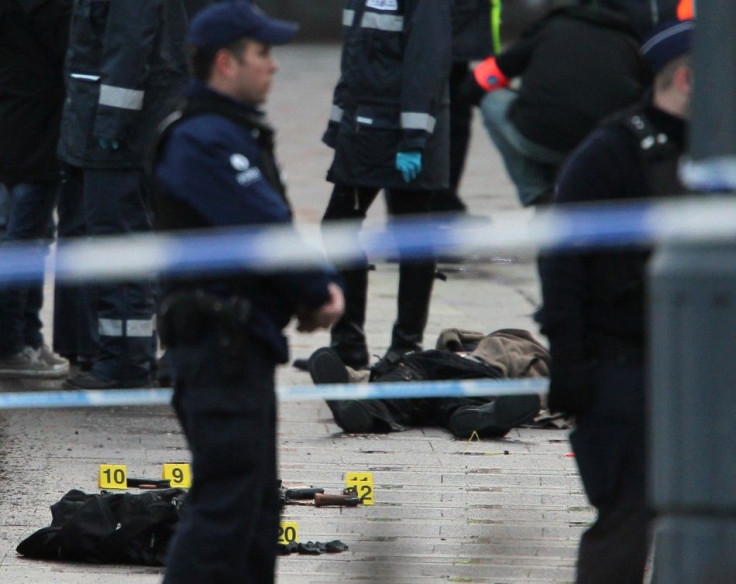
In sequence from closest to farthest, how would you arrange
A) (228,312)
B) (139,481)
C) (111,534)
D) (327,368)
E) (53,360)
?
(228,312)
(111,534)
(139,481)
(327,368)
(53,360)

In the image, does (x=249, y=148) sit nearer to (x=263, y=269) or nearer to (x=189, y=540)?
(x=263, y=269)

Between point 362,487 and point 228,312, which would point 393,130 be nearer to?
point 362,487

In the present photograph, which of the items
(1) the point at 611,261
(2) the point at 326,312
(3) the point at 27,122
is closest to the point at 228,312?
(2) the point at 326,312

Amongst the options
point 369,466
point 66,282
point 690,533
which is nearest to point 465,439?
point 369,466

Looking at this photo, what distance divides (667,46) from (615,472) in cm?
108

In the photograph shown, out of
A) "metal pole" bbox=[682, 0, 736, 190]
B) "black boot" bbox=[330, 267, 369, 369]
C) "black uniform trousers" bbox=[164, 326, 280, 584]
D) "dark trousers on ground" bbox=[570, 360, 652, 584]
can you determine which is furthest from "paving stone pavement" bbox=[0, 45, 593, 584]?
"metal pole" bbox=[682, 0, 736, 190]

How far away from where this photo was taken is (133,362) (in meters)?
7.05

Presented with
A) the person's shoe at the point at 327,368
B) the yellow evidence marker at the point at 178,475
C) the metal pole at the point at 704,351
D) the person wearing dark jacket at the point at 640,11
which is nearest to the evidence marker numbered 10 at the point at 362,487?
the yellow evidence marker at the point at 178,475

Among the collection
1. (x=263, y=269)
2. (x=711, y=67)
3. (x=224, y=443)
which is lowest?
(x=224, y=443)

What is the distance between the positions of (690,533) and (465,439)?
11.9 ft

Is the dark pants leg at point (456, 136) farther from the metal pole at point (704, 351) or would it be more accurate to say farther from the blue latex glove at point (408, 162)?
the metal pole at point (704, 351)

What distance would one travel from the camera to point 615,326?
4078 millimetres

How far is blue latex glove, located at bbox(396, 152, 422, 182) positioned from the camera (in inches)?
278

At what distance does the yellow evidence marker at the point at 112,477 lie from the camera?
5.57m
